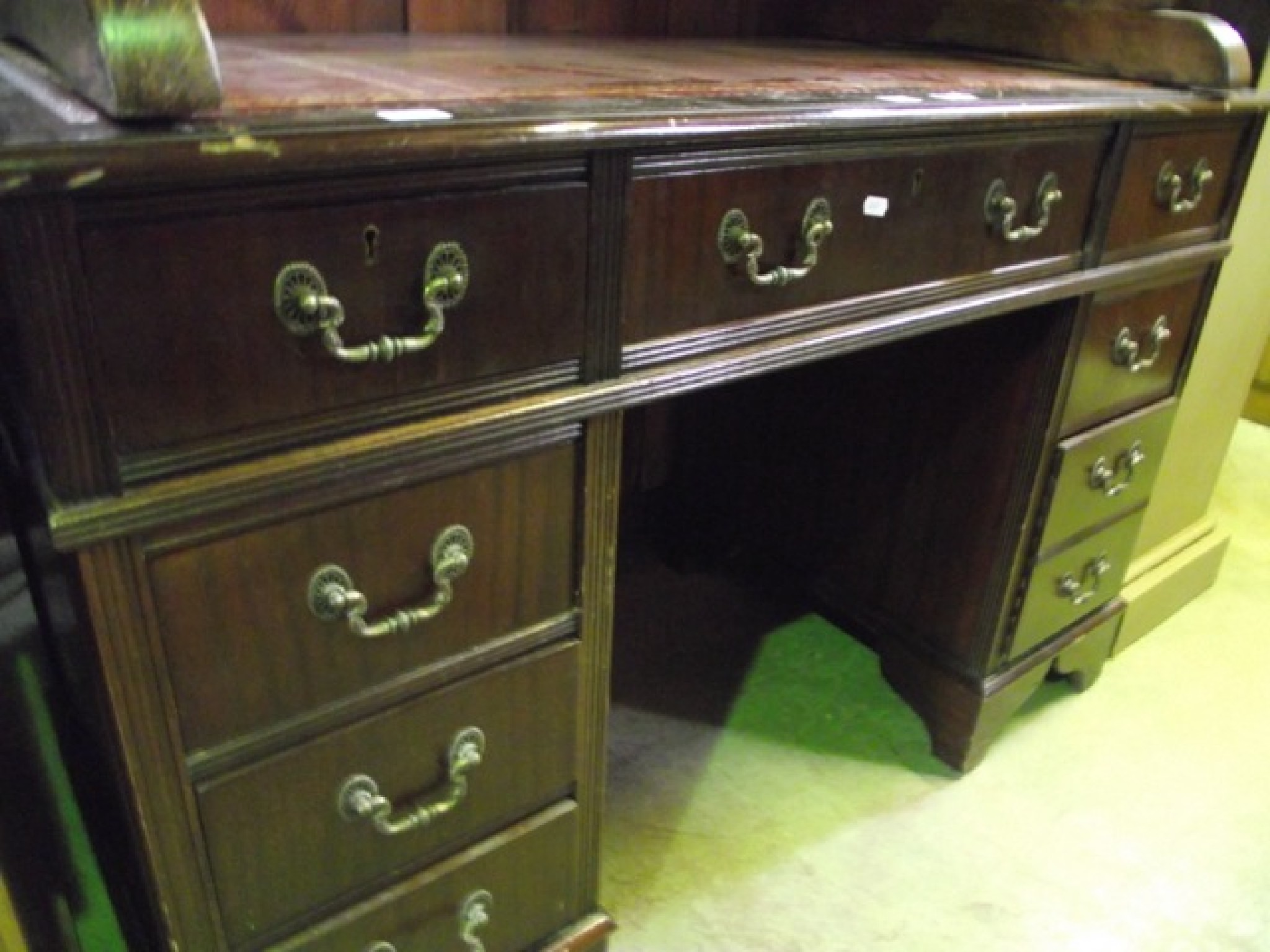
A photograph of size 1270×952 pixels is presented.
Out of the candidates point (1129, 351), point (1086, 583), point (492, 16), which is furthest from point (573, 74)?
point (1086, 583)

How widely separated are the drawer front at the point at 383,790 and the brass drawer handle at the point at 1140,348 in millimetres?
793

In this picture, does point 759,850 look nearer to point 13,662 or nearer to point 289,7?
point 13,662

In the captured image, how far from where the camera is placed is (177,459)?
1.77 ft

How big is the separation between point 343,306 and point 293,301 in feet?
0.10

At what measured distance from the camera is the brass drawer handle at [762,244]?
73 cm

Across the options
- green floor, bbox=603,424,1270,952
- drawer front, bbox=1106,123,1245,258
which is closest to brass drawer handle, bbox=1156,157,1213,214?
drawer front, bbox=1106,123,1245,258

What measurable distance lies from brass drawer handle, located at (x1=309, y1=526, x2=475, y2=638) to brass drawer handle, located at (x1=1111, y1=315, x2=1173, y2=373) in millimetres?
870

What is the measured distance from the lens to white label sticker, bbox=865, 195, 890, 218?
0.81m

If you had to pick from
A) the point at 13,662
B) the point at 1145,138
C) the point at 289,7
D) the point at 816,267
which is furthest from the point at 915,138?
the point at 13,662

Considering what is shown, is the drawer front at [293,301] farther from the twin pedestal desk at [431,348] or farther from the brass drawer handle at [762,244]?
the brass drawer handle at [762,244]

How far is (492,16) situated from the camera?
3.73 ft

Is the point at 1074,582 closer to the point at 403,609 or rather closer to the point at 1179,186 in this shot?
the point at 1179,186

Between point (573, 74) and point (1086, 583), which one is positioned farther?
point (1086, 583)

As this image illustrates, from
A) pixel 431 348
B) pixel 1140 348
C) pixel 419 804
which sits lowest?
pixel 419 804
